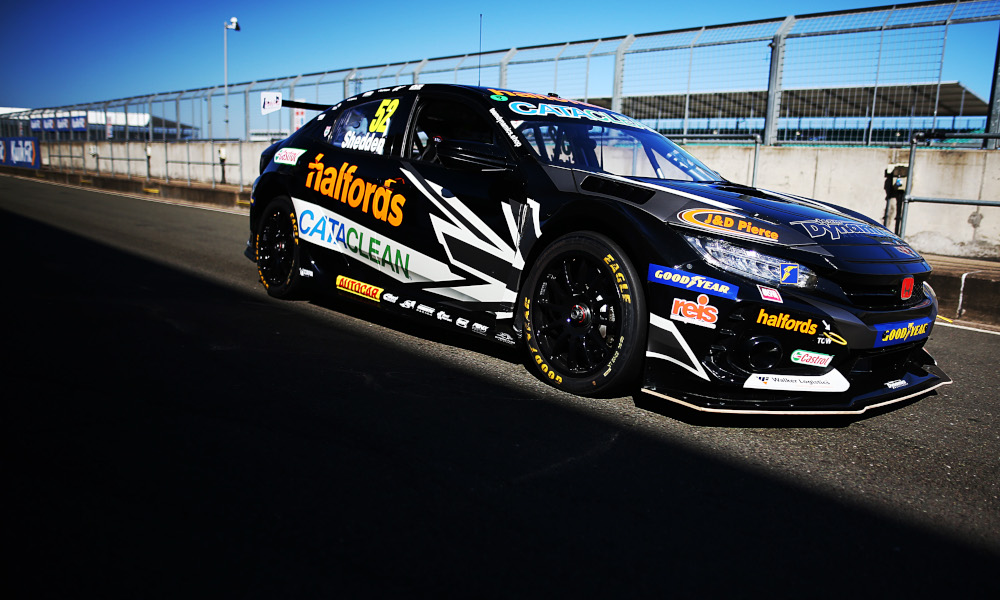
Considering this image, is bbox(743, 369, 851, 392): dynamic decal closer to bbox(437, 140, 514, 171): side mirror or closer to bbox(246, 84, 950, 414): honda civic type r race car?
bbox(246, 84, 950, 414): honda civic type r race car

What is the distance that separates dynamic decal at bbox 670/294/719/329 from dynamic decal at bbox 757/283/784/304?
20cm

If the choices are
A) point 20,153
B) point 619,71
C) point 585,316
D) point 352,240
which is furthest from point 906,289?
point 20,153

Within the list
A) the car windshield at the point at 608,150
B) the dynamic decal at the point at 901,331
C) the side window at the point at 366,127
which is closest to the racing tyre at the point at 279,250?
the side window at the point at 366,127

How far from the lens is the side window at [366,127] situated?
4.93 meters

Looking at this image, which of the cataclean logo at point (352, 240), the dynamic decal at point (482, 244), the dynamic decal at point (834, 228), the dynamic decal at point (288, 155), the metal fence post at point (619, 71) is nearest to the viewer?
the dynamic decal at point (834, 228)

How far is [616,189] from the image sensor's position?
3625 mm

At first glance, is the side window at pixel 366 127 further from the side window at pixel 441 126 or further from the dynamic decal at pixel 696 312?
the dynamic decal at pixel 696 312

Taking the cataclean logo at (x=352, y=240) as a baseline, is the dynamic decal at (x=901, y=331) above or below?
below

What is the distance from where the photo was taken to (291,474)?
2559 millimetres

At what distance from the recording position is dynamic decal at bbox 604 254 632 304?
339cm

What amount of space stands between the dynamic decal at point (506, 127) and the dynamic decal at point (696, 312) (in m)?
1.41

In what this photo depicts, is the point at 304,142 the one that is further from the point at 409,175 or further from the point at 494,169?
the point at 494,169

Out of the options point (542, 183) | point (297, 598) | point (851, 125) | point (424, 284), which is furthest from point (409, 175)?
point (851, 125)

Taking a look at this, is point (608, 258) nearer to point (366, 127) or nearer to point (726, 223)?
point (726, 223)
